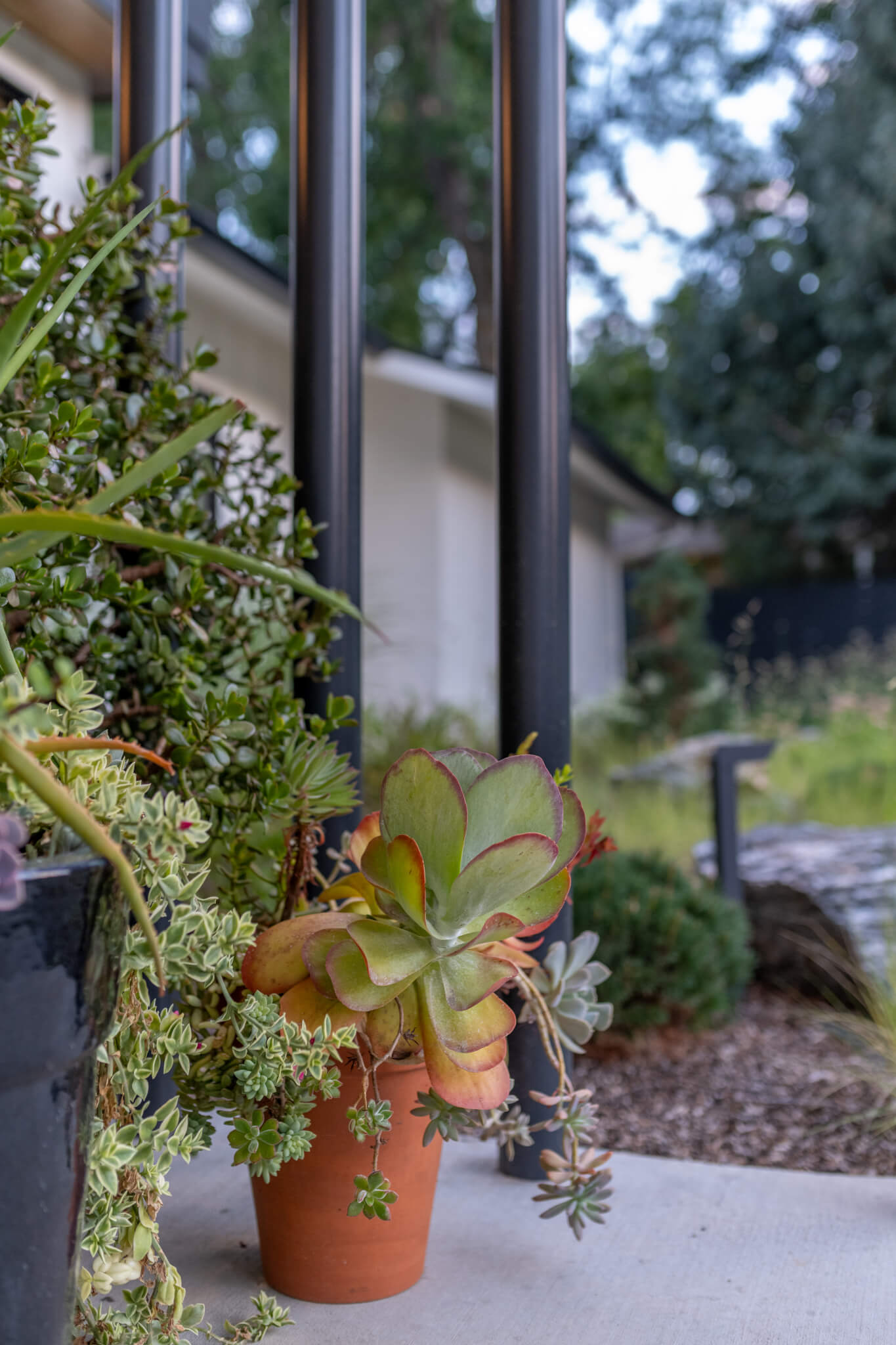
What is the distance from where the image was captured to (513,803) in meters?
1.00

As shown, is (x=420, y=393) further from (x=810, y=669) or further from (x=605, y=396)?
(x=605, y=396)

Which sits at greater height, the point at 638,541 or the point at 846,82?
the point at 846,82

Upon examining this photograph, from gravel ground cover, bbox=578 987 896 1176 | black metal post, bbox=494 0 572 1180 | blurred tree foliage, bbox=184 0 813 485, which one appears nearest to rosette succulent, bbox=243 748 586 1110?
black metal post, bbox=494 0 572 1180

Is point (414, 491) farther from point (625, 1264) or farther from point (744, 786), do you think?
point (625, 1264)

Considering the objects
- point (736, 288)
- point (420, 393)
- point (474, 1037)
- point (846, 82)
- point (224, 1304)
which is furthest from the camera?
point (736, 288)

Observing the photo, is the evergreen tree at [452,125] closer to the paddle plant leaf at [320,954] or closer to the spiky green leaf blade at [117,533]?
the paddle plant leaf at [320,954]

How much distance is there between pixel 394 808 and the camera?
99 centimetres

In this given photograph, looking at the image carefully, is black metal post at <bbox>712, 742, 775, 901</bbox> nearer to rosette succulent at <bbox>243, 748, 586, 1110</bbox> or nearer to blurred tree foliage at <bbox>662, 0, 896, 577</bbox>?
rosette succulent at <bbox>243, 748, 586, 1110</bbox>

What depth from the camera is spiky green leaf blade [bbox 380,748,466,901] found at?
0.96 metres

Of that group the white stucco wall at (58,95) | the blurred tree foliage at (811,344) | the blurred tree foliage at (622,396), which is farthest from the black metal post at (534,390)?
the blurred tree foliage at (622,396)

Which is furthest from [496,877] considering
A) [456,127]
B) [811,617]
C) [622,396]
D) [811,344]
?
[622,396]

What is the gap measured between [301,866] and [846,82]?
14.2m

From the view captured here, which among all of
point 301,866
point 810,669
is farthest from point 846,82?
point 301,866

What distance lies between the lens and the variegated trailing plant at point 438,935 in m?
0.95
